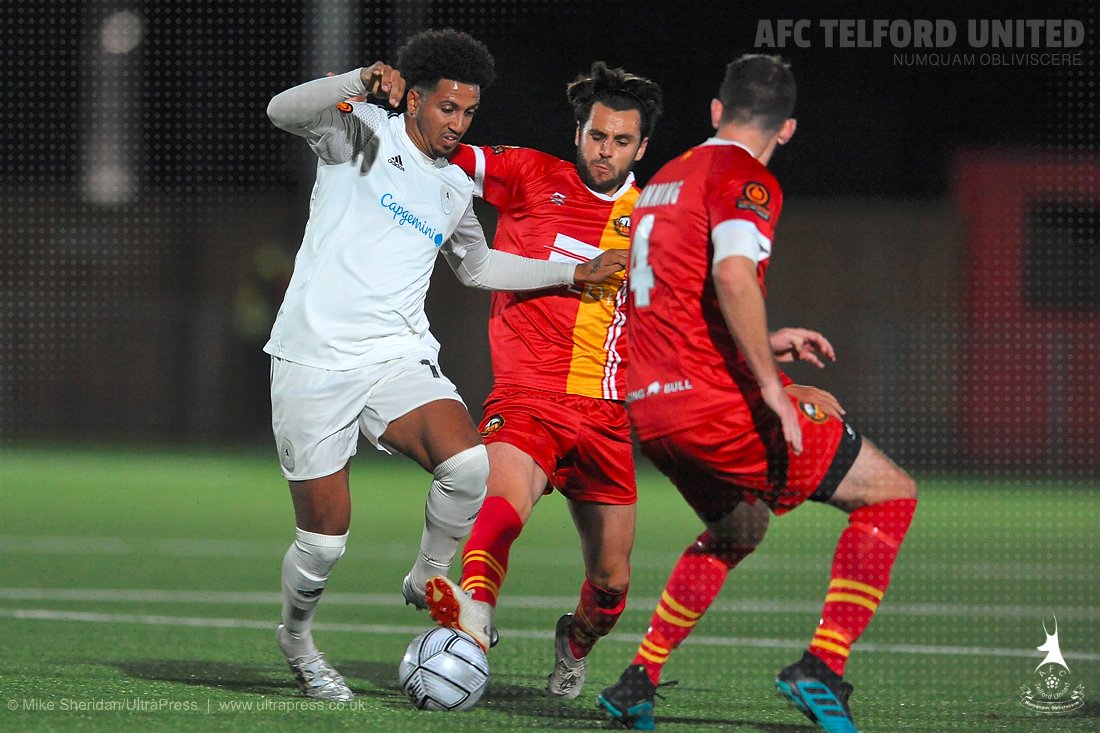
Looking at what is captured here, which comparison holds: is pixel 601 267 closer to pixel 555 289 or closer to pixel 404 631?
pixel 555 289

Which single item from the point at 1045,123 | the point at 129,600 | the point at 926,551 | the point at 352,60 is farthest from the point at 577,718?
the point at 1045,123

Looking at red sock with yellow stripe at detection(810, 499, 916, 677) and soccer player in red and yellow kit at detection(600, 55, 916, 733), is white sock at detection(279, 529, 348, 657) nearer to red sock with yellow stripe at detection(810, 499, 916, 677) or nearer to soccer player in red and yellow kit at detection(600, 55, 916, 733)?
soccer player in red and yellow kit at detection(600, 55, 916, 733)

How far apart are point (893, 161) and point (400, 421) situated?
18277 mm

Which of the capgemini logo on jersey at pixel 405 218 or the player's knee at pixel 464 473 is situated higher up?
the capgemini logo on jersey at pixel 405 218

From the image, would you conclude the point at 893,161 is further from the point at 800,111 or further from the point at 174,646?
the point at 174,646

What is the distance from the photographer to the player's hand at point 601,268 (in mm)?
6047

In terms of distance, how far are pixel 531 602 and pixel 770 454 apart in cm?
446

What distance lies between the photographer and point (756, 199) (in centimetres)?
468

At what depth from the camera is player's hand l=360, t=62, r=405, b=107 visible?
5074 millimetres

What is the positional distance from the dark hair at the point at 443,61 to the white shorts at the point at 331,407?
3.78 feet

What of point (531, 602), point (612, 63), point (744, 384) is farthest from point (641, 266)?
point (612, 63)

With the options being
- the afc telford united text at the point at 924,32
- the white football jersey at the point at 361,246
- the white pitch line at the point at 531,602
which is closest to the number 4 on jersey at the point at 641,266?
the white football jersey at the point at 361,246

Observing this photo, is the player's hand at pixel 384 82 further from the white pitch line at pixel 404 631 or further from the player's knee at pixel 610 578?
the white pitch line at pixel 404 631

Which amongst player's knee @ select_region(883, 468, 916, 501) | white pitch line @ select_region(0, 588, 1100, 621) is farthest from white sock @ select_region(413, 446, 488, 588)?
white pitch line @ select_region(0, 588, 1100, 621)
